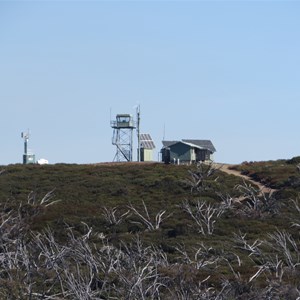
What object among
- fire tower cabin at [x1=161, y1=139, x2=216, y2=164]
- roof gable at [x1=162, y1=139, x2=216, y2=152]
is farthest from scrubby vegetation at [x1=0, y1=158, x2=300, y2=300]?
roof gable at [x1=162, y1=139, x2=216, y2=152]

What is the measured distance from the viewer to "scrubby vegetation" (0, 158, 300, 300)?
21.9 metres

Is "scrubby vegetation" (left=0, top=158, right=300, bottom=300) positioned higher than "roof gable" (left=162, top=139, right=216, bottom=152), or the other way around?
"roof gable" (left=162, top=139, right=216, bottom=152)

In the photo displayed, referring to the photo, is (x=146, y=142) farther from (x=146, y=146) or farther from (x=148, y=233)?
(x=148, y=233)

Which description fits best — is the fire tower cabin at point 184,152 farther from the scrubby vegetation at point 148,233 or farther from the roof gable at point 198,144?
the scrubby vegetation at point 148,233

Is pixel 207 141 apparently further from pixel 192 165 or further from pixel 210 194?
pixel 210 194

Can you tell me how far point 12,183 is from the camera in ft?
158

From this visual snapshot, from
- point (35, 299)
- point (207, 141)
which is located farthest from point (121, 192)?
point (35, 299)

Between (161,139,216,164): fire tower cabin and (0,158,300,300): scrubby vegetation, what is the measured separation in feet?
12.1

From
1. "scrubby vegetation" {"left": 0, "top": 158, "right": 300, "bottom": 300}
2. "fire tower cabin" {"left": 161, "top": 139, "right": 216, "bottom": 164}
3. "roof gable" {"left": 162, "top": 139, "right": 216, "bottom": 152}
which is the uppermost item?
"roof gable" {"left": 162, "top": 139, "right": 216, "bottom": 152}

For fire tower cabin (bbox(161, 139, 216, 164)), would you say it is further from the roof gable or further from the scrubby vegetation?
the scrubby vegetation

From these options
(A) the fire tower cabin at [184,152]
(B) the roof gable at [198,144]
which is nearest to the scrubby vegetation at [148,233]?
(A) the fire tower cabin at [184,152]

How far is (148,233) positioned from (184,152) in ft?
85.0

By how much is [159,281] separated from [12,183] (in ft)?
85.8

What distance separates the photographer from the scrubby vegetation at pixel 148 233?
21875mm
